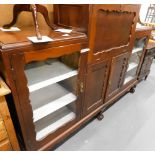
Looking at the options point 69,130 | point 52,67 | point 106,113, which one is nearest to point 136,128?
point 106,113

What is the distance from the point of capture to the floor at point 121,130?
144 centimetres

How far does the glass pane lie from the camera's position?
1067mm

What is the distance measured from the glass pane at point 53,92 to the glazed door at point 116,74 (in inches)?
19.1

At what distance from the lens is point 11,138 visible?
38.3 inches

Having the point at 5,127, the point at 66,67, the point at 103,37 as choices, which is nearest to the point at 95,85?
the point at 66,67

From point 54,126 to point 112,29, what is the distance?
39.7 inches

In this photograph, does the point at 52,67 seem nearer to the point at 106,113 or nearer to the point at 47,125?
the point at 47,125

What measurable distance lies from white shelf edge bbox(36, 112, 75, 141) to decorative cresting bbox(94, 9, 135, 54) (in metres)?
0.67

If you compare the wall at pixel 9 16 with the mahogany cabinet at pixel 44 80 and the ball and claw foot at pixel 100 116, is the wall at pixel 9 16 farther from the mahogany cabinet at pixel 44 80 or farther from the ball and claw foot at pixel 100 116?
the ball and claw foot at pixel 100 116

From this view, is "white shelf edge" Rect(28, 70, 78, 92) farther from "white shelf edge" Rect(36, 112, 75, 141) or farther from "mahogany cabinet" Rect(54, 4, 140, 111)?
"white shelf edge" Rect(36, 112, 75, 141)

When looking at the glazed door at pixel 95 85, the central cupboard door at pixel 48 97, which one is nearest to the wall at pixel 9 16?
the central cupboard door at pixel 48 97

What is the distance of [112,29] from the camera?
1243 mm

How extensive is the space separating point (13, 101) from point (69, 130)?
713 mm

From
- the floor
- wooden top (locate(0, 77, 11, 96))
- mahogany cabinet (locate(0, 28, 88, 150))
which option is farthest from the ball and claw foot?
wooden top (locate(0, 77, 11, 96))
